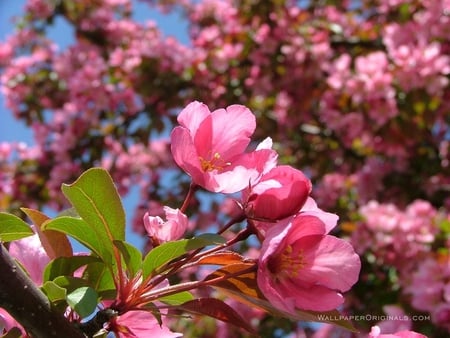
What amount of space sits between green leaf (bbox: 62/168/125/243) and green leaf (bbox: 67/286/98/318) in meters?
0.08

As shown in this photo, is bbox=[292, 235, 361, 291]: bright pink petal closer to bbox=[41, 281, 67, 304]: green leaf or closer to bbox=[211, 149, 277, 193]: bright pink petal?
bbox=[211, 149, 277, 193]: bright pink petal

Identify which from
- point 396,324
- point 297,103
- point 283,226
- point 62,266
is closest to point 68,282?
point 62,266

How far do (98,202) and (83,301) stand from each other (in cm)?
13

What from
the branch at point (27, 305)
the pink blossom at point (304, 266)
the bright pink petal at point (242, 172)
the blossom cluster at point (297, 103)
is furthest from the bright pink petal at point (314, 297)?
the blossom cluster at point (297, 103)

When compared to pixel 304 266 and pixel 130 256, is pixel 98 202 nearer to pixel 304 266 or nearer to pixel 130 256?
pixel 130 256

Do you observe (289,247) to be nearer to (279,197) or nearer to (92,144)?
(279,197)

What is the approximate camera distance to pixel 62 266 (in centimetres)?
81

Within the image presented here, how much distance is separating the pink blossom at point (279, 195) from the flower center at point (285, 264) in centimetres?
4

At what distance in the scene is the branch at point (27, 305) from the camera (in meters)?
0.67

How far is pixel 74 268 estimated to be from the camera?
32.0 inches

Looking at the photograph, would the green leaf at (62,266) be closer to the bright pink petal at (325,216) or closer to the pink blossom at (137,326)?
the pink blossom at (137,326)

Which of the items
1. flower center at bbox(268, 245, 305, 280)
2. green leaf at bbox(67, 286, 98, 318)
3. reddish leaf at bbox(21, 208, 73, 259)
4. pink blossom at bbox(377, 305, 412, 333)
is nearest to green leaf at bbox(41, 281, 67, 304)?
green leaf at bbox(67, 286, 98, 318)

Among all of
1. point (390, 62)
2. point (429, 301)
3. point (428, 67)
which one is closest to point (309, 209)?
point (429, 301)

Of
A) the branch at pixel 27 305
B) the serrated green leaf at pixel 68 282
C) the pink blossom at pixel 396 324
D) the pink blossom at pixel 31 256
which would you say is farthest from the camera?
the pink blossom at pixel 396 324
